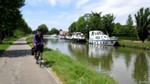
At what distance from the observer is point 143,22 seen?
57.4 metres

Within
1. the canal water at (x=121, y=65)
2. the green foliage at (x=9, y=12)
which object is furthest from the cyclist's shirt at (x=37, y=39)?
the green foliage at (x=9, y=12)

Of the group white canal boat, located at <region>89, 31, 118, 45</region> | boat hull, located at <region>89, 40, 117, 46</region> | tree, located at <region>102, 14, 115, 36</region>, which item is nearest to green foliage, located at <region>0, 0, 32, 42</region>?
boat hull, located at <region>89, 40, 117, 46</region>

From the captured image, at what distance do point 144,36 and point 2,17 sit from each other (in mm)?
35988

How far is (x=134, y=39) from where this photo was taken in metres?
65.1

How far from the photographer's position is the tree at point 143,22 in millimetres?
56250

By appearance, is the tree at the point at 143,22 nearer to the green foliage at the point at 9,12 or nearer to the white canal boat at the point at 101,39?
the white canal boat at the point at 101,39

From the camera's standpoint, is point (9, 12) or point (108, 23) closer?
point (9, 12)

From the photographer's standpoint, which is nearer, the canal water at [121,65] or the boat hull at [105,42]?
the canal water at [121,65]

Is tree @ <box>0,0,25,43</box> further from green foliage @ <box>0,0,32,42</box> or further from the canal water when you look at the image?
the canal water

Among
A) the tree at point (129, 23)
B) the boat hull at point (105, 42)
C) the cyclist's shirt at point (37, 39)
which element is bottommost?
the boat hull at point (105, 42)

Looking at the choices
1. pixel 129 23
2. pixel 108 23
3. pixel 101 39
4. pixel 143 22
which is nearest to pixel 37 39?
pixel 143 22

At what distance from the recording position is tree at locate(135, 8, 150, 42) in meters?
56.2

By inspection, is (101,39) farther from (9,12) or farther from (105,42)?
(9,12)

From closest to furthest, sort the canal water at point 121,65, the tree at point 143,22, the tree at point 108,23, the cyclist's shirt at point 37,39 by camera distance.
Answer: the cyclist's shirt at point 37,39, the canal water at point 121,65, the tree at point 143,22, the tree at point 108,23
